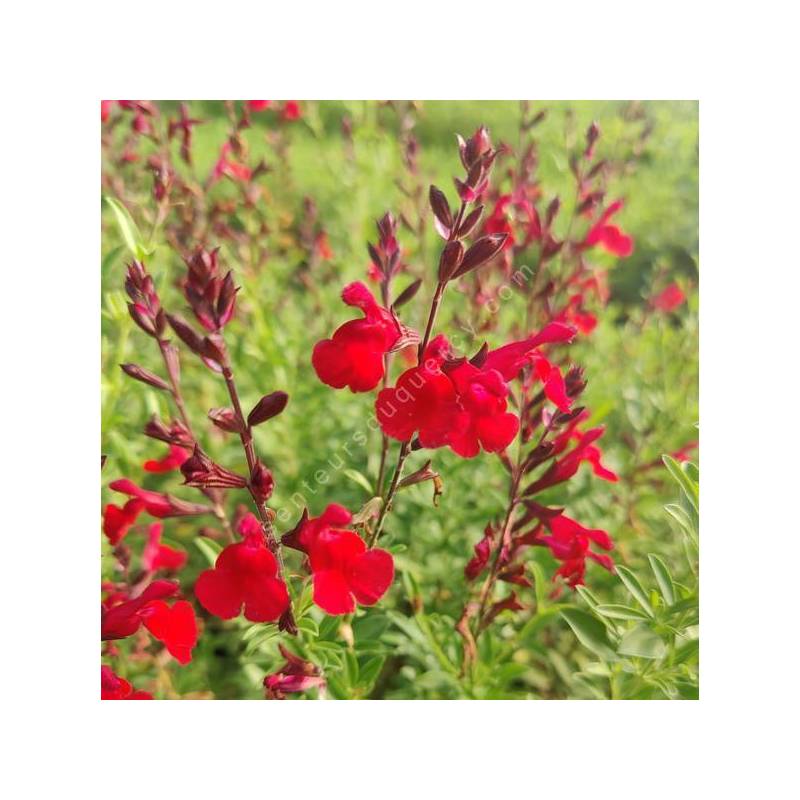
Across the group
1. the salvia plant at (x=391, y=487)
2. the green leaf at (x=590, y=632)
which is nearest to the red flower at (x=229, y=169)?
the salvia plant at (x=391, y=487)

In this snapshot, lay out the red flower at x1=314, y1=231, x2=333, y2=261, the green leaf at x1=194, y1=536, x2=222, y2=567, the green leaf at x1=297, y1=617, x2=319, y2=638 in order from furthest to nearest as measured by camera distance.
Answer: the red flower at x1=314, y1=231, x2=333, y2=261 → the green leaf at x1=194, y1=536, x2=222, y2=567 → the green leaf at x1=297, y1=617, x2=319, y2=638

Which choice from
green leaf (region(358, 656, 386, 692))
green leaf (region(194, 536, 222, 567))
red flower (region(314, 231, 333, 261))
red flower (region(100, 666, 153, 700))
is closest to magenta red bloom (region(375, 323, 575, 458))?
green leaf (region(358, 656, 386, 692))

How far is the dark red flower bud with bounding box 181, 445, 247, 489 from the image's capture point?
103 cm

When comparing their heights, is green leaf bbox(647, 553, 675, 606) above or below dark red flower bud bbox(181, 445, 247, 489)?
below

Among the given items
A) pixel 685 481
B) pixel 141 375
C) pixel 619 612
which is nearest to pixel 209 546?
pixel 141 375

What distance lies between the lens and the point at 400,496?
80.4 inches

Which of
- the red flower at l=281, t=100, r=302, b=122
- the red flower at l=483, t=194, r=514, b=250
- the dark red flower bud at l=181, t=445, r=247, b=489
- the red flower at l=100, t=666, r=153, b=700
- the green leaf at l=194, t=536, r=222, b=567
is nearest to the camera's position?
the dark red flower bud at l=181, t=445, r=247, b=489

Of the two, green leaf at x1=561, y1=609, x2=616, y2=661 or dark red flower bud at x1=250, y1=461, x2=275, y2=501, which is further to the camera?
green leaf at x1=561, y1=609, x2=616, y2=661

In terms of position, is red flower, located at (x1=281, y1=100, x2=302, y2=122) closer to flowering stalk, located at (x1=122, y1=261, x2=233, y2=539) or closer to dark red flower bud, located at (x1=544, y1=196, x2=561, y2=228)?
dark red flower bud, located at (x1=544, y1=196, x2=561, y2=228)

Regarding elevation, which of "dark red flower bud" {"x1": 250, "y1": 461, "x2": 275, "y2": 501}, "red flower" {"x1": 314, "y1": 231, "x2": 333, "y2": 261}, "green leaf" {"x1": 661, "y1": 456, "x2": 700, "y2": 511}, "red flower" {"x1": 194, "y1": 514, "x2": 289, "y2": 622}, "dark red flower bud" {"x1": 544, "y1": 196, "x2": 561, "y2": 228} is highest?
"red flower" {"x1": 314, "y1": 231, "x2": 333, "y2": 261}

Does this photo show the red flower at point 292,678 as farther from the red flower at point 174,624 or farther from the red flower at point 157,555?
the red flower at point 157,555

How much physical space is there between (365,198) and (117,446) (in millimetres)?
1687

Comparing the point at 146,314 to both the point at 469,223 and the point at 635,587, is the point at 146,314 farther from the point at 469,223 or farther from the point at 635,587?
the point at 635,587
